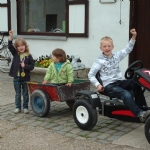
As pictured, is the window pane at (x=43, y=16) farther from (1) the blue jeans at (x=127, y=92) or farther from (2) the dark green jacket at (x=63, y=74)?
(1) the blue jeans at (x=127, y=92)

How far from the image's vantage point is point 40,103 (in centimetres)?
621

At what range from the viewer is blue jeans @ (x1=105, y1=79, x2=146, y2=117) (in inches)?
195

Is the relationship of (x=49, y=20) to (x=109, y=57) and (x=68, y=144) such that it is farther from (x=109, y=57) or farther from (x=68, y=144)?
(x=68, y=144)

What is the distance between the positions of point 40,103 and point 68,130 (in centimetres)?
96

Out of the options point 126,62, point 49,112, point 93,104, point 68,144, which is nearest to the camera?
point 68,144

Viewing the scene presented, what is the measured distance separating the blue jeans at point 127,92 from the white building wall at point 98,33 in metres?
3.48

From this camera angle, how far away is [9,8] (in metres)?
11.1

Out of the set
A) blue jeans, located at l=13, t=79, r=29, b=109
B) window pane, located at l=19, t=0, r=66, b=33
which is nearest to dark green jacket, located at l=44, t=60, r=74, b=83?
blue jeans, located at l=13, t=79, r=29, b=109

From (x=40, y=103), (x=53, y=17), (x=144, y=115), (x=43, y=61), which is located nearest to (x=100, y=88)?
(x=144, y=115)

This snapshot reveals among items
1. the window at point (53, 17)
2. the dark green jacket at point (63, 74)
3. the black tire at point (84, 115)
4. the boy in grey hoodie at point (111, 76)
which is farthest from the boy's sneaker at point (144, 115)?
the window at point (53, 17)

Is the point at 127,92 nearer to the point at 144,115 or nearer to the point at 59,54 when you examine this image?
the point at 144,115

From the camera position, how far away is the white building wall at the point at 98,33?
8.67 m

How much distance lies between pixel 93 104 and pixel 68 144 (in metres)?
0.72

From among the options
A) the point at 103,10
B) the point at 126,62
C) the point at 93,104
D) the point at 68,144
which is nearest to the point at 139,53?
the point at 126,62
